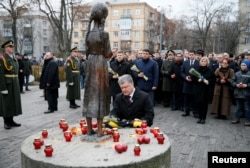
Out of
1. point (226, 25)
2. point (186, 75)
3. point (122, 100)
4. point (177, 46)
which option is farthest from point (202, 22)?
point (122, 100)

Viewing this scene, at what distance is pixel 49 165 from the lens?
3.51 meters

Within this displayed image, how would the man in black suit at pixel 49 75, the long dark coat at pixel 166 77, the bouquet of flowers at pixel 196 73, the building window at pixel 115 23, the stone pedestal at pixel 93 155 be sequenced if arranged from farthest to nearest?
the building window at pixel 115 23 < the long dark coat at pixel 166 77 < the man in black suit at pixel 49 75 < the bouquet of flowers at pixel 196 73 < the stone pedestal at pixel 93 155

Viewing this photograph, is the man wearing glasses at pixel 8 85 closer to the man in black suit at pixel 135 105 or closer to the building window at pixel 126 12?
the man in black suit at pixel 135 105

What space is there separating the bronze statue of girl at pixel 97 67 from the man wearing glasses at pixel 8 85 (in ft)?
14.7

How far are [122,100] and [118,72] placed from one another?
502 centimetres

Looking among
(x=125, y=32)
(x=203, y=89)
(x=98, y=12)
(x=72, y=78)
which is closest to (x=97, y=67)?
(x=98, y=12)

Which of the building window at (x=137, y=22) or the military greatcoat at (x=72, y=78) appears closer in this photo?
the military greatcoat at (x=72, y=78)

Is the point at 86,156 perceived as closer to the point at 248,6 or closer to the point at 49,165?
the point at 49,165

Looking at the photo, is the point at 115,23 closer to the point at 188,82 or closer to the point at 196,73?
the point at 188,82

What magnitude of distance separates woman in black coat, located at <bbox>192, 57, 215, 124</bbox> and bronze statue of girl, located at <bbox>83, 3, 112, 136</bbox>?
5513mm

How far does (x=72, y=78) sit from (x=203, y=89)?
459cm

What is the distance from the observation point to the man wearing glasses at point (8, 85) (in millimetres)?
7812

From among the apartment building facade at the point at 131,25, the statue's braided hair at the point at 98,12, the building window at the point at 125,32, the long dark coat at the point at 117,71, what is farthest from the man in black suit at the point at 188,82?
the building window at the point at 125,32

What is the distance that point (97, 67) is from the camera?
396 centimetres
